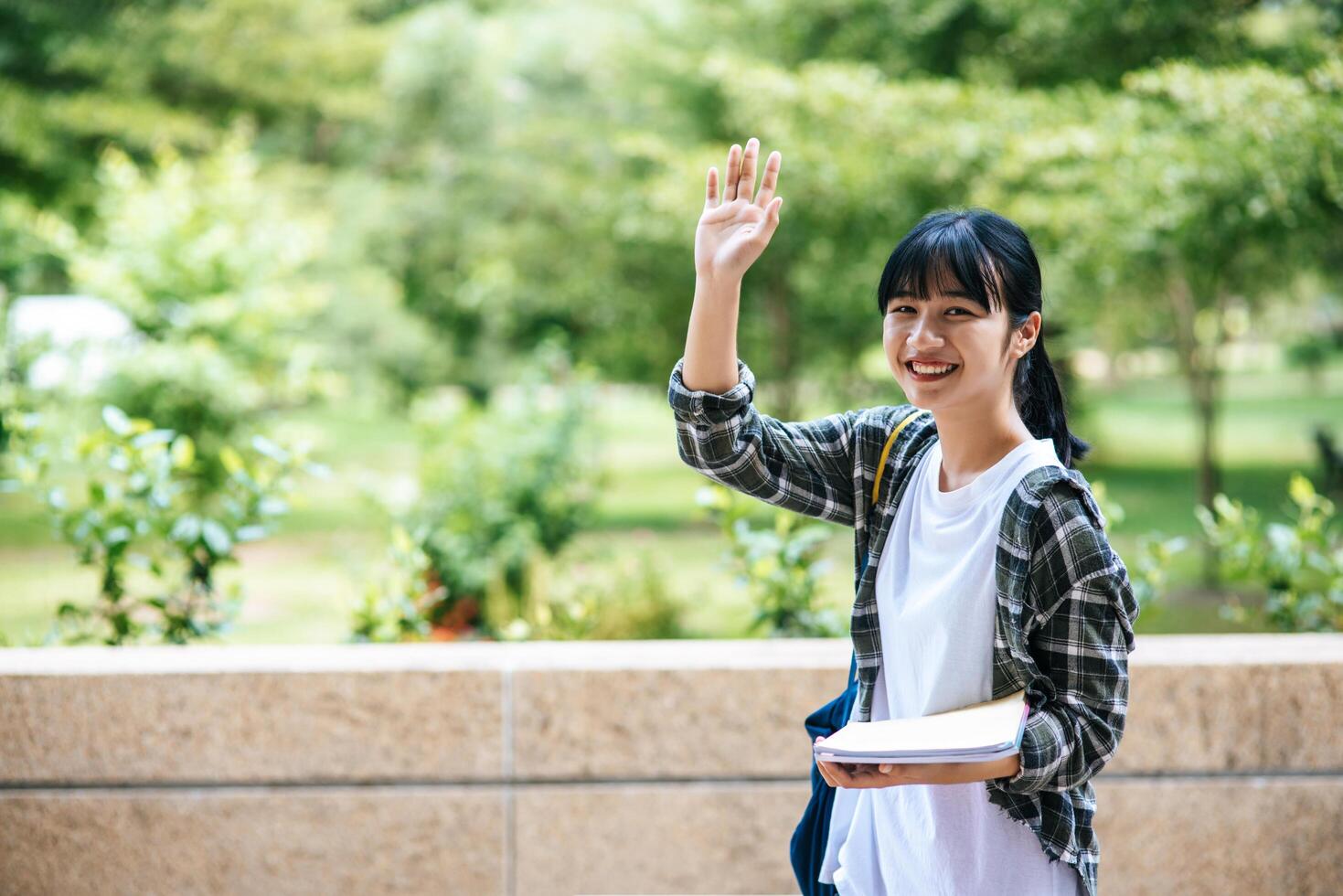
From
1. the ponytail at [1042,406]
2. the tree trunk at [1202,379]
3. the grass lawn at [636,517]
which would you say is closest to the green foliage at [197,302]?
the grass lawn at [636,517]

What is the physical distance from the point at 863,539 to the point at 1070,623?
0.36 m

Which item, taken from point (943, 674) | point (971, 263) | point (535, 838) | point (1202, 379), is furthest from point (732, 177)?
point (1202, 379)

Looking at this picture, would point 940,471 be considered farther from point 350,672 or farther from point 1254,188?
point 1254,188

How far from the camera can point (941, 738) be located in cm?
133

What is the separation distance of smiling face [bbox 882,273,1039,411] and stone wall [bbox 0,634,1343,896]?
139 centimetres

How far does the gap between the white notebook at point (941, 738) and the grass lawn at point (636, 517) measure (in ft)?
6.89

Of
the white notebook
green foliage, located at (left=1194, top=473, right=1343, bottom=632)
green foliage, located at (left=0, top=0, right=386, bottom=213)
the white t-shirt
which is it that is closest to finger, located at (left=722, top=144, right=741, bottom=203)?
the white t-shirt

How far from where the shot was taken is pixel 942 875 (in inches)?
58.9

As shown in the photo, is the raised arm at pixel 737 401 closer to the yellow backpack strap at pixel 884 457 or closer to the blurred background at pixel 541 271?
the yellow backpack strap at pixel 884 457

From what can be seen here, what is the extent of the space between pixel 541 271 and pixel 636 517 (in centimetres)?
309

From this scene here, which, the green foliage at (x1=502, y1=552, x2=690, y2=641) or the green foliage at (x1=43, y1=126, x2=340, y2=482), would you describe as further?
the green foliage at (x1=43, y1=126, x2=340, y2=482)

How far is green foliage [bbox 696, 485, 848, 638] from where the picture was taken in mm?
3357

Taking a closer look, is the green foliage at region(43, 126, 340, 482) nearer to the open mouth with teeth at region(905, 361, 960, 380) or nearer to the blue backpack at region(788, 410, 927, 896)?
the blue backpack at region(788, 410, 927, 896)

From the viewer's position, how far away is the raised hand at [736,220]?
61.9 inches
